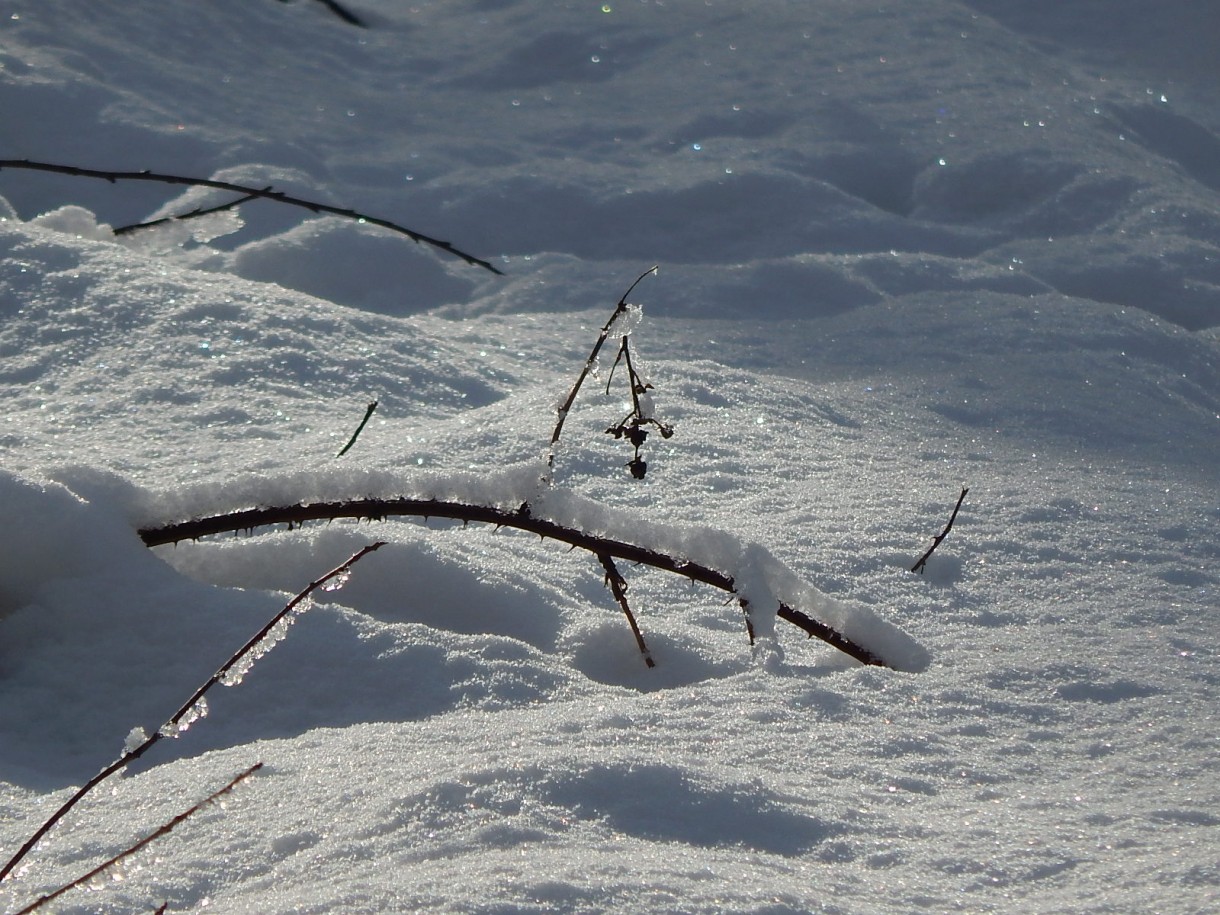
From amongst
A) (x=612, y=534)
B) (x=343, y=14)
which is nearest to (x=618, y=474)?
(x=612, y=534)

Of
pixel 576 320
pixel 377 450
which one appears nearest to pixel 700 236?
pixel 576 320

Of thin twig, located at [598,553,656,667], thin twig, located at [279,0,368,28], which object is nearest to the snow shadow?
thin twig, located at [598,553,656,667]

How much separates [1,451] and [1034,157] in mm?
4443

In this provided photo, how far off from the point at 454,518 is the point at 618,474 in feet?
2.92

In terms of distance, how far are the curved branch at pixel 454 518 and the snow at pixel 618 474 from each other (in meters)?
0.03

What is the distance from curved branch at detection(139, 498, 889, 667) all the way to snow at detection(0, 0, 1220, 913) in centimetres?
3

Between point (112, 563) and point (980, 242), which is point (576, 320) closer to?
point (980, 242)

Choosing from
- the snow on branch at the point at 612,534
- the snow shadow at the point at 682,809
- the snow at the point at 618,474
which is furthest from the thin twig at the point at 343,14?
the snow shadow at the point at 682,809

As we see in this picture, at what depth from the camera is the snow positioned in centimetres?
118

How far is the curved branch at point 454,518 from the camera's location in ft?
5.25

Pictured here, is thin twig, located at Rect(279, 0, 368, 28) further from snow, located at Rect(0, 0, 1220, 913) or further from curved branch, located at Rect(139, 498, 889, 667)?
curved branch, located at Rect(139, 498, 889, 667)

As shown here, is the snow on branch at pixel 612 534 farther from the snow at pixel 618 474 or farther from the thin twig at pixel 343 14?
the thin twig at pixel 343 14

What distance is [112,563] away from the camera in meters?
1.60

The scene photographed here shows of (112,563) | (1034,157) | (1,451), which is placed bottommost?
(1,451)
